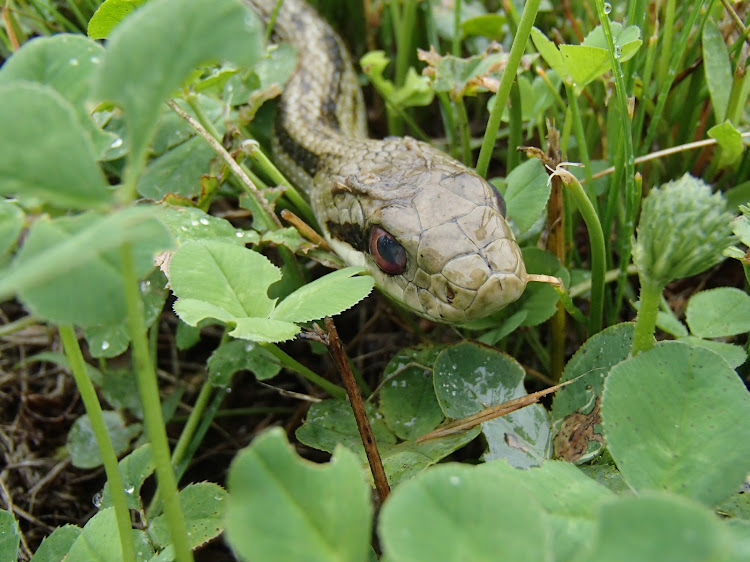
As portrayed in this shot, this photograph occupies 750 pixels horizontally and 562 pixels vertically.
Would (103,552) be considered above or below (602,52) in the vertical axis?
below

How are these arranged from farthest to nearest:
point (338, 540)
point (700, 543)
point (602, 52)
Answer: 1. point (602, 52)
2. point (338, 540)
3. point (700, 543)

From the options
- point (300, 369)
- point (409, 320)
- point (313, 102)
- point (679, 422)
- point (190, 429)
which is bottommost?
point (190, 429)

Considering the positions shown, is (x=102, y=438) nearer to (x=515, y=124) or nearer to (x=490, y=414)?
(x=490, y=414)

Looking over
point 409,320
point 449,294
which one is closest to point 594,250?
point 449,294

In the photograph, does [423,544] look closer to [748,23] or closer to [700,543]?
[700,543]

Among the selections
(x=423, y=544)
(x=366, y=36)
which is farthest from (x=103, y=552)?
(x=366, y=36)

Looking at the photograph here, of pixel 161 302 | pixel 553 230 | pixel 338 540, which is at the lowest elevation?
pixel 161 302
